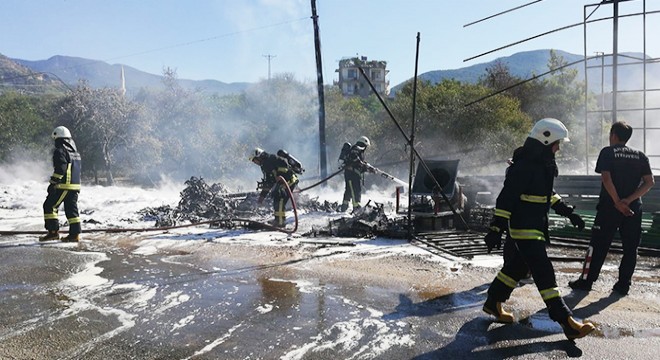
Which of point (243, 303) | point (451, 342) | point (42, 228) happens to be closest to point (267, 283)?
point (243, 303)

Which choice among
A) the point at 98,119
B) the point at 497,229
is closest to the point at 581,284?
the point at 497,229

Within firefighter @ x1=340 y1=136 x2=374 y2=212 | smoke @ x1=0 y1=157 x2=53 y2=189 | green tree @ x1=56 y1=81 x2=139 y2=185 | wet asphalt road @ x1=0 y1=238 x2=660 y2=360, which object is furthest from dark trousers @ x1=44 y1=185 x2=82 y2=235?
smoke @ x1=0 y1=157 x2=53 y2=189

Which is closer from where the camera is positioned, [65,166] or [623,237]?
[623,237]

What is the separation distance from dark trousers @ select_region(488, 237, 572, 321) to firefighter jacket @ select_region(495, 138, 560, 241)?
110mm

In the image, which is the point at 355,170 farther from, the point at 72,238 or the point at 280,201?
the point at 72,238

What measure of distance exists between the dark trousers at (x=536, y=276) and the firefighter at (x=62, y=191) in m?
7.81

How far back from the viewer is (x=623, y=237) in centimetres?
578

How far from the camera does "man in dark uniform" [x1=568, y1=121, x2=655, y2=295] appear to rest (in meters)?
5.63

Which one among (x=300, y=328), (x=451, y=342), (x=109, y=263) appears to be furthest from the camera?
(x=109, y=263)

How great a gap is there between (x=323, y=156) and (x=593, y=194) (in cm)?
1011

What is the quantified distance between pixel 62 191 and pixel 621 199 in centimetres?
895

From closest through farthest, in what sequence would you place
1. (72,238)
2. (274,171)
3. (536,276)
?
(536,276) < (72,238) < (274,171)

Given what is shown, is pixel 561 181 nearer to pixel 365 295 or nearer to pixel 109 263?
pixel 365 295

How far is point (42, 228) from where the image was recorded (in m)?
11.1
